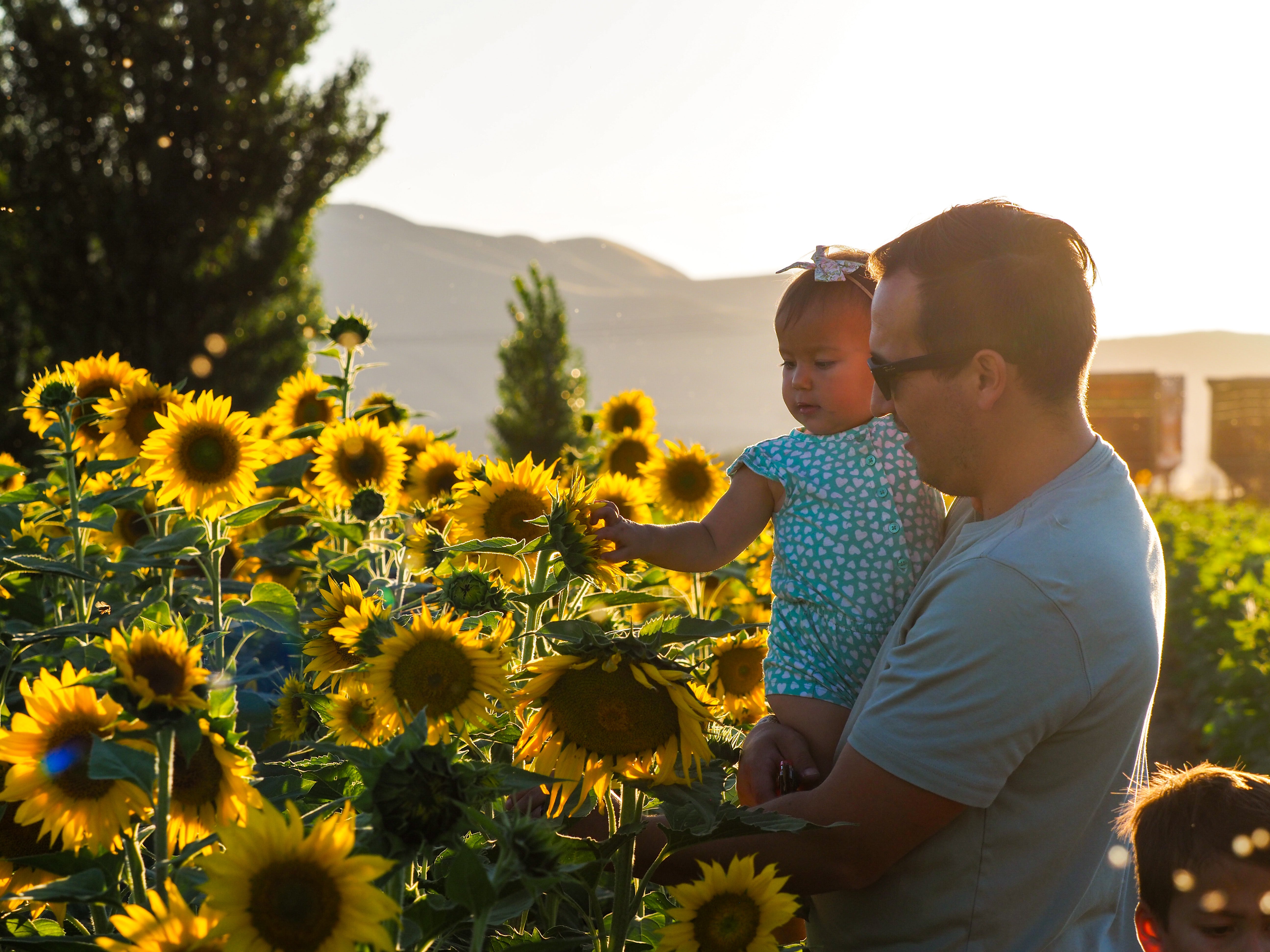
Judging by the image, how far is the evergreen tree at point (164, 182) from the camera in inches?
558

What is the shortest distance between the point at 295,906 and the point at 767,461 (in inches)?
65.3

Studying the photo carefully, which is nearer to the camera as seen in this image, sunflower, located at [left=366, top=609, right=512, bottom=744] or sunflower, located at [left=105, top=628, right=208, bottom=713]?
sunflower, located at [left=105, top=628, right=208, bottom=713]

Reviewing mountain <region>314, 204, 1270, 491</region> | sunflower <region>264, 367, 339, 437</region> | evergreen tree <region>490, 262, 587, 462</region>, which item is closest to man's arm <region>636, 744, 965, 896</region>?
sunflower <region>264, 367, 339, 437</region>

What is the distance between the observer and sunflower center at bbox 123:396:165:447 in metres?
2.53

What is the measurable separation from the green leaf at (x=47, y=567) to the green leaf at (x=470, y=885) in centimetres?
124

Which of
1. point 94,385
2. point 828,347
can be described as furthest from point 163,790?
point 94,385

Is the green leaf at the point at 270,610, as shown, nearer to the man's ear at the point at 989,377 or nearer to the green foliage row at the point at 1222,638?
the man's ear at the point at 989,377

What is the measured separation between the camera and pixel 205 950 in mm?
892

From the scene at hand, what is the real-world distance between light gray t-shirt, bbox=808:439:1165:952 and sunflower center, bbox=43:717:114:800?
0.96 metres

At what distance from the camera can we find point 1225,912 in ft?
5.58

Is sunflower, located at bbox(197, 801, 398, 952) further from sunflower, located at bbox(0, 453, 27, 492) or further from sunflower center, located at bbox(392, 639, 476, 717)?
sunflower, located at bbox(0, 453, 27, 492)

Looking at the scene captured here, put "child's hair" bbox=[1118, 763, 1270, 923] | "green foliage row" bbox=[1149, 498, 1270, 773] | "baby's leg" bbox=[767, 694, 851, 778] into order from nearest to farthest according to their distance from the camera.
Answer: "child's hair" bbox=[1118, 763, 1270, 923] < "baby's leg" bbox=[767, 694, 851, 778] < "green foliage row" bbox=[1149, 498, 1270, 773]

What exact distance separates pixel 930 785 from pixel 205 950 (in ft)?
3.00

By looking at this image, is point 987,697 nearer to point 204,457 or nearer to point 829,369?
point 829,369
